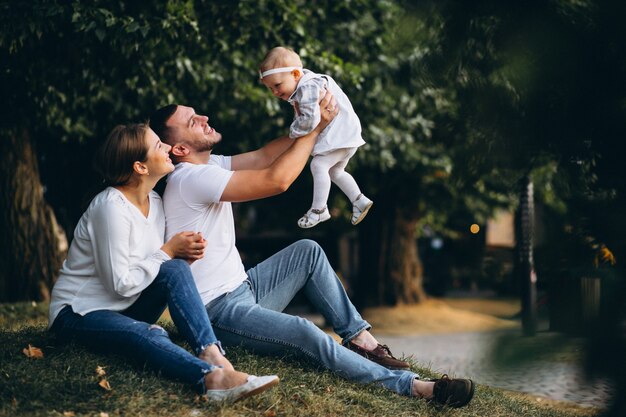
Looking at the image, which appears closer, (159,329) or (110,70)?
(159,329)

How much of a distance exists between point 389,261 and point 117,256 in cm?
1362

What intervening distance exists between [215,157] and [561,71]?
134 inches

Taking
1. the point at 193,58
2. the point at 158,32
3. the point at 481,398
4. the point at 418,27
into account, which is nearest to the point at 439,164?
the point at 193,58

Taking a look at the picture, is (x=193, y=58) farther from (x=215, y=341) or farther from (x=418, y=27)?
(x=418, y=27)

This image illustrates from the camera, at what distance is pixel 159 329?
4.02m

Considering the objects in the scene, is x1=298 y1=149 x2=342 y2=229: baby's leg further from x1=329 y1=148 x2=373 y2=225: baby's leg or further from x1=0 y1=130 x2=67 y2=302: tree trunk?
x1=0 y1=130 x2=67 y2=302: tree trunk

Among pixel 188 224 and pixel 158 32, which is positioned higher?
pixel 158 32

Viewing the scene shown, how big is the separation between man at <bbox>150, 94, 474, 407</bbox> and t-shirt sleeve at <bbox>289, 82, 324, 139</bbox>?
0.06m

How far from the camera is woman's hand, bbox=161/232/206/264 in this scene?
404 centimetres

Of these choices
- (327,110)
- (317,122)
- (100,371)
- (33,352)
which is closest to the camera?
(100,371)

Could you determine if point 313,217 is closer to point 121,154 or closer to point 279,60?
point 279,60

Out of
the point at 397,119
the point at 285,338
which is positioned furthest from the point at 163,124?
the point at 397,119

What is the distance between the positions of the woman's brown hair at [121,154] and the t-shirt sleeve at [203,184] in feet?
0.89

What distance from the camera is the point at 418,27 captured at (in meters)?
1.97
